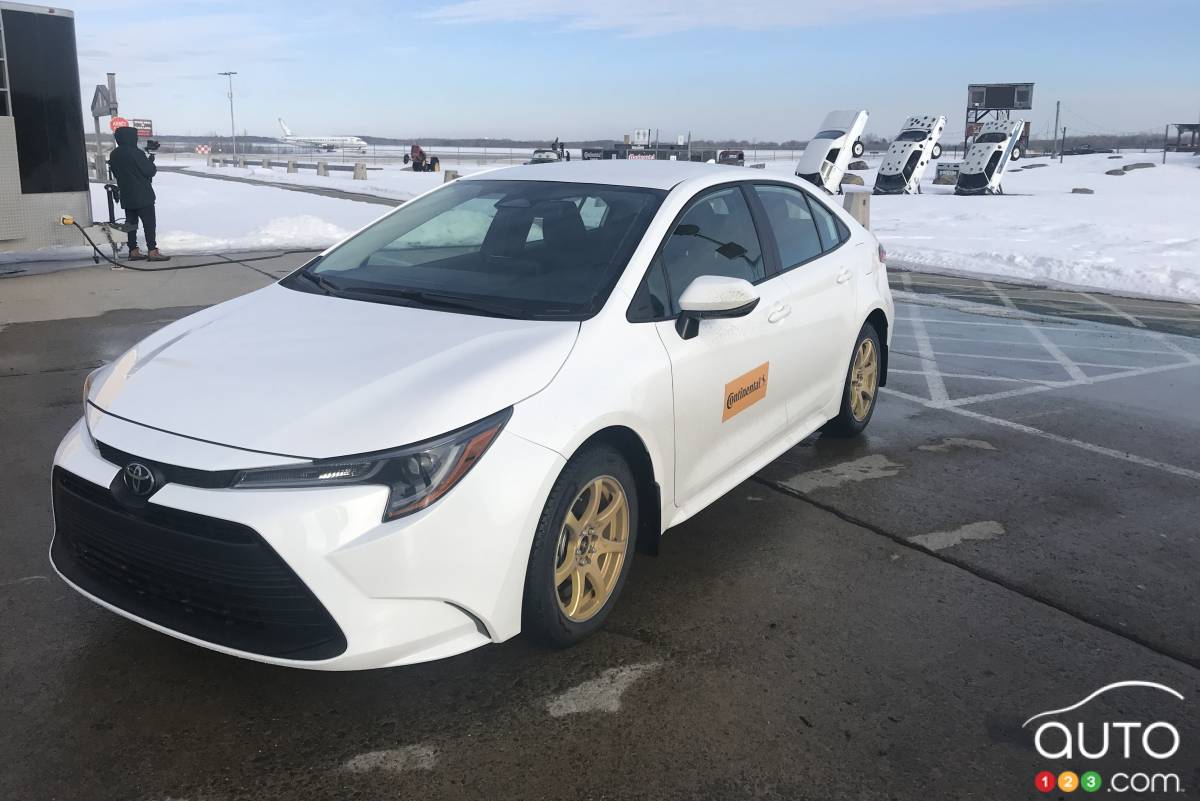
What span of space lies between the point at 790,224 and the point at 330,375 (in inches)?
105

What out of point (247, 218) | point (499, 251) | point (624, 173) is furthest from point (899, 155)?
point (499, 251)

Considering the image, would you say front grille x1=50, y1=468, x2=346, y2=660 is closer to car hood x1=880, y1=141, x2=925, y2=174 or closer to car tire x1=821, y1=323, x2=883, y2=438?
car tire x1=821, y1=323, x2=883, y2=438

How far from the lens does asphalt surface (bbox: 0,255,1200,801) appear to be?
2615mm

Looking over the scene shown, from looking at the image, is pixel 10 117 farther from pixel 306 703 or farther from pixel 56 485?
pixel 306 703

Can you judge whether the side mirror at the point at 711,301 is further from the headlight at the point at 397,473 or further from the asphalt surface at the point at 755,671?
the headlight at the point at 397,473

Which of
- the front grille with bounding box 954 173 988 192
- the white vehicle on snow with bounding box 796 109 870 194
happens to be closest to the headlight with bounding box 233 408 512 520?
the white vehicle on snow with bounding box 796 109 870 194

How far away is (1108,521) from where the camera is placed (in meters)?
4.50

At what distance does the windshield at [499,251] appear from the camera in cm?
354

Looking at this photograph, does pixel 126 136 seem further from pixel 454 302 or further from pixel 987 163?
pixel 987 163

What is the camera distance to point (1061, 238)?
56.7ft

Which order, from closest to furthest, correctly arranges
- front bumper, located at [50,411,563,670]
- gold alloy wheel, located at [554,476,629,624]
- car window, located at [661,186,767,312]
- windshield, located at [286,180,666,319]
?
front bumper, located at [50,411,563,670] → gold alloy wheel, located at [554,476,629,624] → windshield, located at [286,180,666,319] → car window, located at [661,186,767,312]

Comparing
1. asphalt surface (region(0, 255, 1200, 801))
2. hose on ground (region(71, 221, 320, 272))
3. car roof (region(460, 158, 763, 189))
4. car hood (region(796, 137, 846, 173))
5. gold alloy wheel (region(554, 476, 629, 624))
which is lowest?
asphalt surface (region(0, 255, 1200, 801))

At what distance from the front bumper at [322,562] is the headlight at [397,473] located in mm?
26

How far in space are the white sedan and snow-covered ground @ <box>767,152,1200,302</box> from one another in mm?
10503
